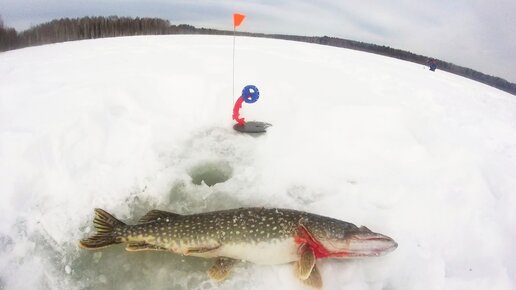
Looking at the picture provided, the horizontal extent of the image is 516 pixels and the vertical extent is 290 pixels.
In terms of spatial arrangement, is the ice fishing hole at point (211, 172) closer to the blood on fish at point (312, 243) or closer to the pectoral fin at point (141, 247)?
the pectoral fin at point (141, 247)

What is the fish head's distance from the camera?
3.65 metres

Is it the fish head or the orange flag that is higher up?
the orange flag

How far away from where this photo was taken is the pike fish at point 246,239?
366 centimetres

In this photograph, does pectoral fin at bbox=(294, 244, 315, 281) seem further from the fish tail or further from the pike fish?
the fish tail

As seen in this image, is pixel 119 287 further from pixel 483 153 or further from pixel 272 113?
pixel 483 153

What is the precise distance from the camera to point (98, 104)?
5895 millimetres

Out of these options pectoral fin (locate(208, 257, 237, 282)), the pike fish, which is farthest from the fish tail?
pectoral fin (locate(208, 257, 237, 282))

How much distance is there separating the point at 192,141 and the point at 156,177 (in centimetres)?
103

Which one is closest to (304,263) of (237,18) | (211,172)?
(211,172)

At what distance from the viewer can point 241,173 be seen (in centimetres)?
490

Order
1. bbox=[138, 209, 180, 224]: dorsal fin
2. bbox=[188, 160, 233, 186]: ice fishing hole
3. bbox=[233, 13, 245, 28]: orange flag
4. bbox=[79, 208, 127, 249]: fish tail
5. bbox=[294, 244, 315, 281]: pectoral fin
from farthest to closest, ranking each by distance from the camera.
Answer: bbox=[233, 13, 245, 28]: orange flag < bbox=[188, 160, 233, 186]: ice fishing hole < bbox=[138, 209, 180, 224]: dorsal fin < bbox=[79, 208, 127, 249]: fish tail < bbox=[294, 244, 315, 281]: pectoral fin

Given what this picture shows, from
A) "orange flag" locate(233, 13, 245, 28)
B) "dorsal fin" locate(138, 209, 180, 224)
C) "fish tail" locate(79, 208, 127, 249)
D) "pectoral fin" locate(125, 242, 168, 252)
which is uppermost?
"orange flag" locate(233, 13, 245, 28)

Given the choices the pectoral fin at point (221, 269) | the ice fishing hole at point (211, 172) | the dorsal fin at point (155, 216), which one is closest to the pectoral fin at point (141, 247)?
the dorsal fin at point (155, 216)

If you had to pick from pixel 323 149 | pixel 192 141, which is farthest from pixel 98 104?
pixel 323 149
